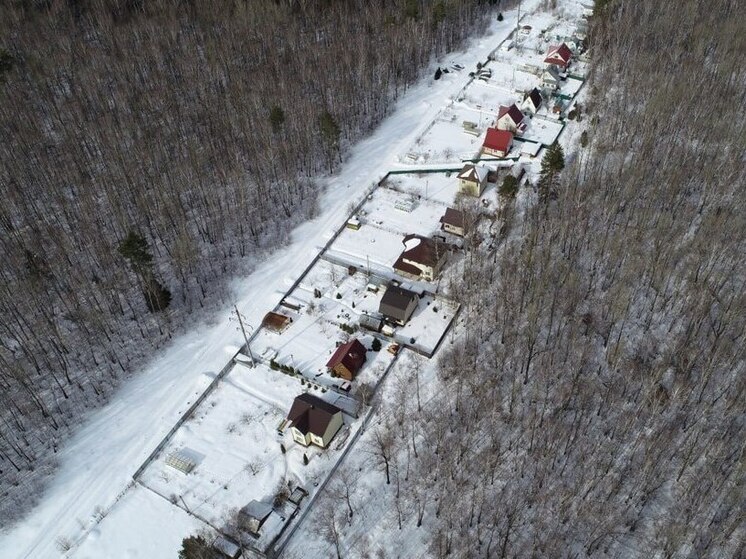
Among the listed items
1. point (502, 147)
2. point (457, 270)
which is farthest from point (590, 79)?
point (457, 270)

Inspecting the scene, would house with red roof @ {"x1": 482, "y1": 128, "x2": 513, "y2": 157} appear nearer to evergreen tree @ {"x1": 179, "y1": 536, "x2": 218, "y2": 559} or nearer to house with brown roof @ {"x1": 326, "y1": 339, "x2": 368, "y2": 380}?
house with brown roof @ {"x1": 326, "y1": 339, "x2": 368, "y2": 380}

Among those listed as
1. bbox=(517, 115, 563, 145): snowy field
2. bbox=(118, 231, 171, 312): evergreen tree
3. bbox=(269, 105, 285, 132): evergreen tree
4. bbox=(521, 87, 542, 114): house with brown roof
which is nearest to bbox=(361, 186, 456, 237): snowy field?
bbox=(517, 115, 563, 145): snowy field

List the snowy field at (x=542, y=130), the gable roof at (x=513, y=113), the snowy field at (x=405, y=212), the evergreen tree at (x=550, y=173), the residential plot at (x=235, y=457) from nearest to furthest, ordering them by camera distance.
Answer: the residential plot at (x=235, y=457) → the evergreen tree at (x=550, y=173) → the snowy field at (x=405, y=212) → the snowy field at (x=542, y=130) → the gable roof at (x=513, y=113)

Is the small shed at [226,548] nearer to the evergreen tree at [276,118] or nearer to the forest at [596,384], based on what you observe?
the forest at [596,384]

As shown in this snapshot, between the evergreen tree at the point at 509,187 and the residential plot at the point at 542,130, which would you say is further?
the residential plot at the point at 542,130

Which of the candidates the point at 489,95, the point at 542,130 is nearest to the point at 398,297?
the point at 542,130

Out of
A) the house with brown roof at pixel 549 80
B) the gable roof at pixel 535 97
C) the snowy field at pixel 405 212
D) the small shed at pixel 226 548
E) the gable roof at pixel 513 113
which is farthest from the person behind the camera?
the house with brown roof at pixel 549 80

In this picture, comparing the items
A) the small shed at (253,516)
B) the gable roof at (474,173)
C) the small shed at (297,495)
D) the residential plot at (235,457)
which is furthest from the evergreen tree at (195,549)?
the gable roof at (474,173)
